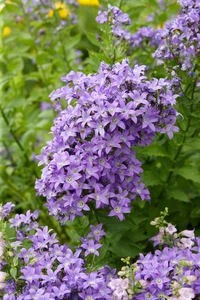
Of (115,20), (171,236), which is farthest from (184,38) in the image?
(171,236)

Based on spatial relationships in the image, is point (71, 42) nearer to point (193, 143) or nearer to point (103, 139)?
point (193, 143)

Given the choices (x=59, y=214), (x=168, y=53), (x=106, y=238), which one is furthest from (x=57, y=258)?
(x=168, y=53)

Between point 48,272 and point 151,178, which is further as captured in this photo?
point 151,178

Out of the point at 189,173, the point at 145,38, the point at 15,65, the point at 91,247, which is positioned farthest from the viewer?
the point at 15,65

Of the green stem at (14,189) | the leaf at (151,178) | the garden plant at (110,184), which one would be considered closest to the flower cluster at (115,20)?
the garden plant at (110,184)

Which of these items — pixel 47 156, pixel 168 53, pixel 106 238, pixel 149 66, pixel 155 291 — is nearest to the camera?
pixel 155 291

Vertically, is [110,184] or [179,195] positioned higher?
[110,184]

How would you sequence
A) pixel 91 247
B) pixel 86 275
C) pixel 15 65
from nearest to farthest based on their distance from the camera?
pixel 86 275 → pixel 91 247 → pixel 15 65

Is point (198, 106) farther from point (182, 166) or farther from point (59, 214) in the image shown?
point (59, 214)
